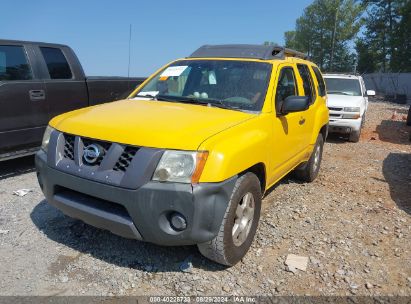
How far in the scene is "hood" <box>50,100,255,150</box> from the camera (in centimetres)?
283

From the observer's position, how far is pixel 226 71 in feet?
13.6

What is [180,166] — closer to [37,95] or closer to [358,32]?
[37,95]

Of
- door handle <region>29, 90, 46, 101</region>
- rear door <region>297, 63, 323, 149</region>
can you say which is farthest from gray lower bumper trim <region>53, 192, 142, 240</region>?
door handle <region>29, 90, 46, 101</region>

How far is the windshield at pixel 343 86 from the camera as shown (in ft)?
35.3

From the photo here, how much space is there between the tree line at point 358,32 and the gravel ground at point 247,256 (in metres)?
35.7

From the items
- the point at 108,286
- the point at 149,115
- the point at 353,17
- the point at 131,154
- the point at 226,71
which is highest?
the point at 353,17

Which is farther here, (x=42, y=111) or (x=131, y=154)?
(x=42, y=111)

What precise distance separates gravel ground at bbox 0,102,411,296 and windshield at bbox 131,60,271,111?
4.58 feet

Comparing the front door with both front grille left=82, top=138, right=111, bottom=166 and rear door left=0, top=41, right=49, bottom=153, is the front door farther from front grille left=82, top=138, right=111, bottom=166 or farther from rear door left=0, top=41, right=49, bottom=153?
rear door left=0, top=41, right=49, bottom=153

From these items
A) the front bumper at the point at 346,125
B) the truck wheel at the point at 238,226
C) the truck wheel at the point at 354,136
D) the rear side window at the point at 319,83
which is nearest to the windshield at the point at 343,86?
the front bumper at the point at 346,125

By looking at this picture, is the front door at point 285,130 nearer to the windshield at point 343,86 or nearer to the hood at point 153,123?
the hood at point 153,123

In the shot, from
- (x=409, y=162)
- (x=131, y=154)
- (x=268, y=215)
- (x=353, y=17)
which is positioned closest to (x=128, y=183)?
(x=131, y=154)

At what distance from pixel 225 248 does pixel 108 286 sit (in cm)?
95

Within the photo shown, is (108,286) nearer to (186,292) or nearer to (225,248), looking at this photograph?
(186,292)
